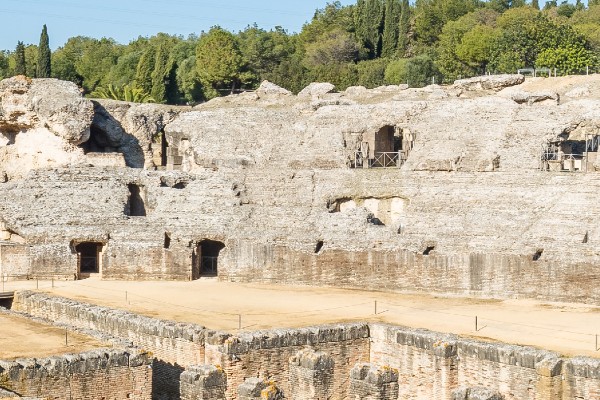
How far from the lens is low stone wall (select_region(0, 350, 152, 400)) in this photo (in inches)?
838

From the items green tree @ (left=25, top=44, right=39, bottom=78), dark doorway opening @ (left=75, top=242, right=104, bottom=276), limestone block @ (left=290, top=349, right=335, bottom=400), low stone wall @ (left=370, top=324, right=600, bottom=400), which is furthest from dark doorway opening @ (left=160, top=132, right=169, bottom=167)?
limestone block @ (left=290, top=349, right=335, bottom=400)

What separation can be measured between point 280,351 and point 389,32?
5038 cm

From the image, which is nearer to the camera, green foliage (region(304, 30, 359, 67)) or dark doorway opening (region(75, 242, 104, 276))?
dark doorway opening (region(75, 242, 104, 276))

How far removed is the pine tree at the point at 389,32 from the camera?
7262 cm

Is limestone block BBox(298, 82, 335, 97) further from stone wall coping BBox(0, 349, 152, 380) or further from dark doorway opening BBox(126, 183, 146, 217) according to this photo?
stone wall coping BBox(0, 349, 152, 380)

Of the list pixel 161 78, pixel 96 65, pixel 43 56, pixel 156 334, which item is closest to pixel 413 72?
pixel 161 78

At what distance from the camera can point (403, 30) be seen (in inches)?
2933

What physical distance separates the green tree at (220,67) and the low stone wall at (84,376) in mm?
40640

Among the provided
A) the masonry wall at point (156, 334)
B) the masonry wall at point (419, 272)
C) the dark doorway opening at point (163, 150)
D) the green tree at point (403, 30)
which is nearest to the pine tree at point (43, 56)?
the dark doorway opening at point (163, 150)

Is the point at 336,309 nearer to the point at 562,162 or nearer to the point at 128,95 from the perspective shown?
the point at 562,162

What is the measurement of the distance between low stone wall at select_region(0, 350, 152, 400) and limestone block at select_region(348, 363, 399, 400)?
4221 millimetres

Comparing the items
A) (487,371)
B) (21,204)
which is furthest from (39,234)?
(487,371)

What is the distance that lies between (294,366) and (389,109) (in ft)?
72.2

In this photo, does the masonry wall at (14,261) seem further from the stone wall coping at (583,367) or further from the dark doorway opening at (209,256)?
the stone wall coping at (583,367)
